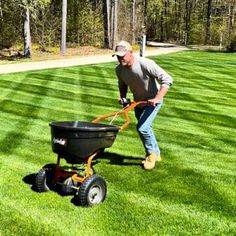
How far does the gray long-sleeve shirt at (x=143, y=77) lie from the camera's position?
611 centimetres

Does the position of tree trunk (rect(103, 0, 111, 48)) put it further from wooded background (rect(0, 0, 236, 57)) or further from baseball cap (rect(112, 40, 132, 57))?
baseball cap (rect(112, 40, 132, 57))

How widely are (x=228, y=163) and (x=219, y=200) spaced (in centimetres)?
164

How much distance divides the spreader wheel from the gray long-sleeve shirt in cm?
152

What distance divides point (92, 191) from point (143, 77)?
171 cm

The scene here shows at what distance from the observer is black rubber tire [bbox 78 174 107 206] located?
205 inches

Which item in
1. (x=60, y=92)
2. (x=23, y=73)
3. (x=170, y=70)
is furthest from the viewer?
(x=170, y=70)

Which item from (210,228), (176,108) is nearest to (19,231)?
(210,228)

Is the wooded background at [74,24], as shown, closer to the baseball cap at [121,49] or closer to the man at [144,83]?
the man at [144,83]

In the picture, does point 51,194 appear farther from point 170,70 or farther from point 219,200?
point 170,70

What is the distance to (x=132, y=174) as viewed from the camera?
6.50 metres

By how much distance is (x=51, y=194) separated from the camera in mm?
5633

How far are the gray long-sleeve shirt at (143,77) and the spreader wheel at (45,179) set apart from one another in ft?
4.99

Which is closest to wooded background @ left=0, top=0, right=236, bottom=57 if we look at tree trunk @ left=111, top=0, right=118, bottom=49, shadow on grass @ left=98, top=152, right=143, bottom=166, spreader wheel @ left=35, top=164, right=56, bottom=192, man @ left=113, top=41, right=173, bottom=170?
tree trunk @ left=111, top=0, right=118, bottom=49

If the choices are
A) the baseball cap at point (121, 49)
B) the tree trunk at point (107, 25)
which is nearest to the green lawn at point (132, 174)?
the baseball cap at point (121, 49)
